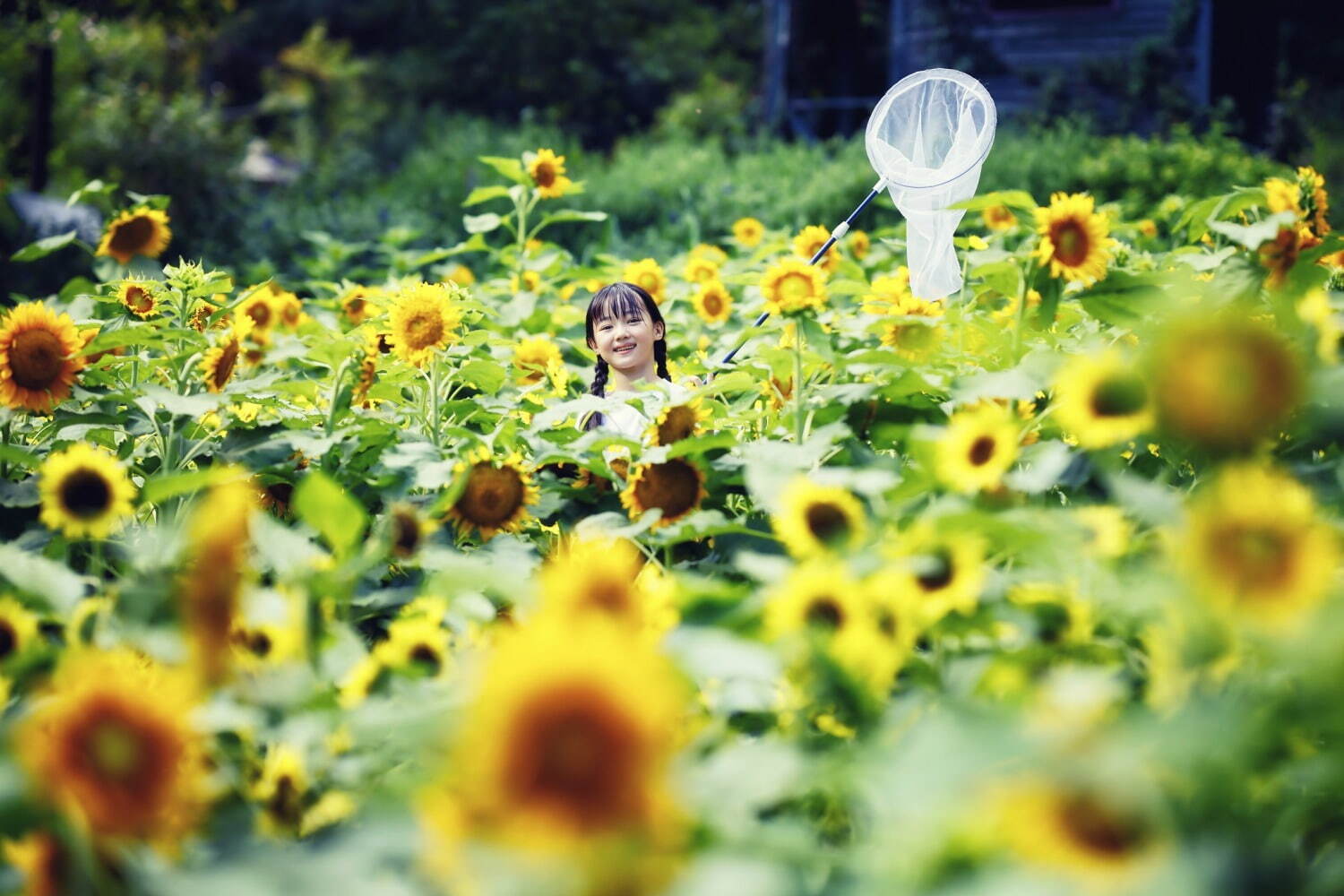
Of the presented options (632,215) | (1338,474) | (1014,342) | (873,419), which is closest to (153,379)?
(873,419)

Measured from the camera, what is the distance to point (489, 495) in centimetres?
166

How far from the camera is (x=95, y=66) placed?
1678 centimetres

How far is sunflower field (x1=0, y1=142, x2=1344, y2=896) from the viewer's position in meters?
0.77

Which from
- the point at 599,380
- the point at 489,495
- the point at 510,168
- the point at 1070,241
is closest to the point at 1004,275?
the point at 1070,241

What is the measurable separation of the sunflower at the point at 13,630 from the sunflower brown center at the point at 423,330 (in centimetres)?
87

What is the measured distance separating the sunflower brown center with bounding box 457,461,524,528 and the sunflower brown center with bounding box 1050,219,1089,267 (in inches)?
32.2

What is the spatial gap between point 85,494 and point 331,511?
407 millimetres

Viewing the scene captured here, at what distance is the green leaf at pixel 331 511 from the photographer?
1.18 meters

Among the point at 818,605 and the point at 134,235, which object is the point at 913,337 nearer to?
the point at 818,605

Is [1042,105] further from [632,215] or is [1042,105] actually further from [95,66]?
[95,66]

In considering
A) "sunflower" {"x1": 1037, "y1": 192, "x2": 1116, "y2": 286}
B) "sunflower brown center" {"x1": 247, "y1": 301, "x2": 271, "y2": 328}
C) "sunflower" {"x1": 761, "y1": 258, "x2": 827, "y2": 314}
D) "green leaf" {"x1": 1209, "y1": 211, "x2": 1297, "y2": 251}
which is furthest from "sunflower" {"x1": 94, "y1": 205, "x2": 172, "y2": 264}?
"green leaf" {"x1": 1209, "y1": 211, "x2": 1297, "y2": 251}

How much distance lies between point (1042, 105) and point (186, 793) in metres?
12.0

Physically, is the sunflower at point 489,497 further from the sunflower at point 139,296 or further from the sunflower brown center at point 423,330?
the sunflower at point 139,296

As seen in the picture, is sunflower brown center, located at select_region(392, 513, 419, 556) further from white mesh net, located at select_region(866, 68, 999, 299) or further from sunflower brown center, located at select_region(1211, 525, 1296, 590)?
white mesh net, located at select_region(866, 68, 999, 299)
